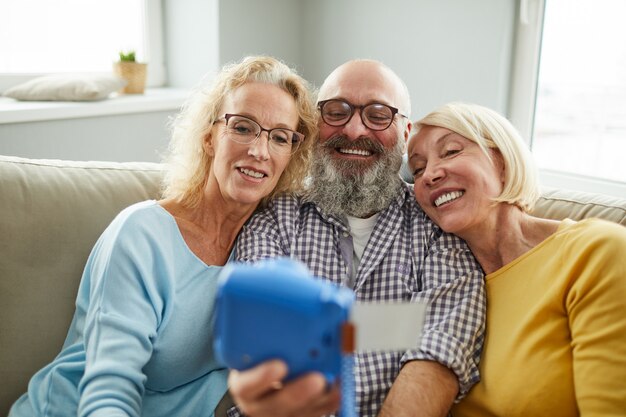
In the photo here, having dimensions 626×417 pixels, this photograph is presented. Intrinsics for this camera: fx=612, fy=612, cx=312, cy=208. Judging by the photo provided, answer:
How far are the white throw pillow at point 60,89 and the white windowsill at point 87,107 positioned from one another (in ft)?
0.07

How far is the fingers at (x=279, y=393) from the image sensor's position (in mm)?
692

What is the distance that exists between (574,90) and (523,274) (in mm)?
1498

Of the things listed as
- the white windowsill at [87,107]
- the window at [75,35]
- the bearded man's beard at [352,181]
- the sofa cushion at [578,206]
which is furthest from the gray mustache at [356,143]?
the window at [75,35]

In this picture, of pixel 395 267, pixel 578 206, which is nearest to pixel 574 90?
pixel 578 206

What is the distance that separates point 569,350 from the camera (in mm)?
1214

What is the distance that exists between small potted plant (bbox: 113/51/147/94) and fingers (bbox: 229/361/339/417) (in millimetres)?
2348

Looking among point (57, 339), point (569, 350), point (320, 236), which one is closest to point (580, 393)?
point (569, 350)

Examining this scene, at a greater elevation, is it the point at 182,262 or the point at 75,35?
the point at 75,35

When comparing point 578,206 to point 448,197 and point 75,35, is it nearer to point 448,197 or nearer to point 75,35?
point 448,197

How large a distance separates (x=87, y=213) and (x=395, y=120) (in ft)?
2.70

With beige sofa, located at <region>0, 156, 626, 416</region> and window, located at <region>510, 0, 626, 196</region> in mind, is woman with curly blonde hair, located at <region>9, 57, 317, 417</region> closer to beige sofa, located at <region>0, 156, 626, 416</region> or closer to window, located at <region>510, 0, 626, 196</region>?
beige sofa, located at <region>0, 156, 626, 416</region>

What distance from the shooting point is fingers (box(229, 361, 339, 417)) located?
2.27 feet

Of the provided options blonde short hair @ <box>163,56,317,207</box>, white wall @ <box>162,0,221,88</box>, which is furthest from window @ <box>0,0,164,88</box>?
blonde short hair @ <box>163,56,317,207</box>

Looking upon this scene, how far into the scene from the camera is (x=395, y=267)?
56.9 inches
